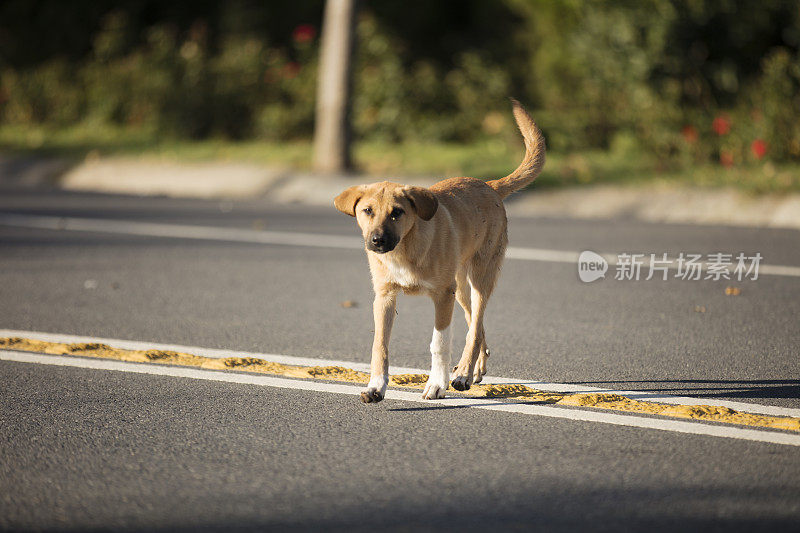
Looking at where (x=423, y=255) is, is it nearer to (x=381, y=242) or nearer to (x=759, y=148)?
(x=381, y=242)

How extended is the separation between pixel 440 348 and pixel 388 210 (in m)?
0.67

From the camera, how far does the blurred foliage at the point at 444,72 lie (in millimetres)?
13312

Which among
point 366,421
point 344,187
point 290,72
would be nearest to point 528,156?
point 366,421

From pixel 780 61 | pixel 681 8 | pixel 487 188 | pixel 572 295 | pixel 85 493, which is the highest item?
pixel 681 8

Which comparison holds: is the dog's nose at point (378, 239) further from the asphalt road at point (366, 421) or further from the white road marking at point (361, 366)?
the white road marking at point (361, 366)

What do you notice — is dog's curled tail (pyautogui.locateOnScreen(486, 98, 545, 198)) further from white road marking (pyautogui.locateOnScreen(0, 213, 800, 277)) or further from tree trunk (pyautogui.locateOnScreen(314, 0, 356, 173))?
tree trunk (pyautogui.locateOnScreen(314, 0, 356, 173))

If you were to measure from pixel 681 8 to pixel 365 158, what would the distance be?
15.6 feet

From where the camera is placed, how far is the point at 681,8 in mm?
13461

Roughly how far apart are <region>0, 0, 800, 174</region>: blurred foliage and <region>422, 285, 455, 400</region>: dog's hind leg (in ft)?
28.8

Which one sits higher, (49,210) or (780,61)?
(780,61)

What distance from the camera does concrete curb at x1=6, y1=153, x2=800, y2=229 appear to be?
34.7 ft

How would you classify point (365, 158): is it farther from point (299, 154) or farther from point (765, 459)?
point (765, 459)

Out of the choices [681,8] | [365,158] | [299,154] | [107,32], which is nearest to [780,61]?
[681,8]

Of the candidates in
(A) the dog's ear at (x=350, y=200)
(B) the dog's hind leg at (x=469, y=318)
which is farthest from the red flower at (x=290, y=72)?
(A) the dog's ear at (x=350, y=200)
